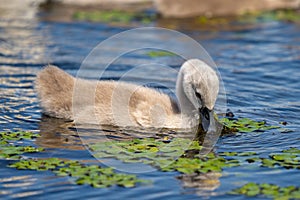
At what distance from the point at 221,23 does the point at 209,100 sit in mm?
6844

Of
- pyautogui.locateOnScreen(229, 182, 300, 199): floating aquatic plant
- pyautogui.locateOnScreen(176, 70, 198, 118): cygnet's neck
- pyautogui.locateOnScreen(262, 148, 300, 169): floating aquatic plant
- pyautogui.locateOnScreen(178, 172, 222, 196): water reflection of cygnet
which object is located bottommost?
Answer: pyautogui.locateOnScreen(229, 182, 300, 199): floating aquatic plant

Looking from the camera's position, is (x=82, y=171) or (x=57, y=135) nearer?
(x=82, y=171)

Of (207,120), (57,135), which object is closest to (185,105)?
(207,120)

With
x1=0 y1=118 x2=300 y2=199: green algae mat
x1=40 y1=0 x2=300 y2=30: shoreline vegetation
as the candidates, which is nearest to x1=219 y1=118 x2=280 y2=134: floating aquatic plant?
x1=0 y1=118 x2=300 y2=199: green algae mat

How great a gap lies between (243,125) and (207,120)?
592 millimetres

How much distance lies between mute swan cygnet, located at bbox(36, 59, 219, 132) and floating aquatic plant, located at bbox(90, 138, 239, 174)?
36 centimetres

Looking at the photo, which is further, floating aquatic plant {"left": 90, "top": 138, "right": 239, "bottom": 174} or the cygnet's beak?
the cygnet's beak

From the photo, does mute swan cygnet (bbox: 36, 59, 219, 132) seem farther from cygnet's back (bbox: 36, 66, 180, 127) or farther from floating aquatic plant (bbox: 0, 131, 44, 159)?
floating aquatic plant (bbox: 0, 131, 44, 159)

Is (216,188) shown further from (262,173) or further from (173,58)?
(173,58)

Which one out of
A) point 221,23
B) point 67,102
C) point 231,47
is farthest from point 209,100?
point 221,23

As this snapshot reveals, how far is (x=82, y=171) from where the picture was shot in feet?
20.6

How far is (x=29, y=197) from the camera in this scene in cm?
584

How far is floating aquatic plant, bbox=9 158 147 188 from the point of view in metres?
6.07

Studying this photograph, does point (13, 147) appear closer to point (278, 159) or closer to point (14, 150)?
point (14, 150)
